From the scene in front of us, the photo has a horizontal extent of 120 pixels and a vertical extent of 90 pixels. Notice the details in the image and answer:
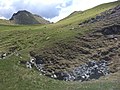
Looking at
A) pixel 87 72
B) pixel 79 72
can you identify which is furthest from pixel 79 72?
pixel 87 72

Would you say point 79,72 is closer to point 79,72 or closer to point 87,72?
point 79,72

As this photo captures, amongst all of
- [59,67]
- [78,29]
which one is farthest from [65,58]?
[78,29]

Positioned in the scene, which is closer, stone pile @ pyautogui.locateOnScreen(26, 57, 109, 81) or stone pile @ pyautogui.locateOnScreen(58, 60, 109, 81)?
stone pile @ pyautogui.locateOnScreen(26, 57, 109, 81)

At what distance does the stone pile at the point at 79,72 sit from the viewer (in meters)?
72.8

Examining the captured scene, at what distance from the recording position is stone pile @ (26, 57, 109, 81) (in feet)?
239

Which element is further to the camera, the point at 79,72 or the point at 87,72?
the point at 79,72

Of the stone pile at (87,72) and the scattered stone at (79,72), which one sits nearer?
the scattered stone at (79,72)

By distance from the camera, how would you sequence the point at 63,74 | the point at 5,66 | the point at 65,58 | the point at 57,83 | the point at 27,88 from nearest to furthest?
the point at 27,88, the point at 57,83, the point at 5,66, the point at 63,74, the point at 65,58

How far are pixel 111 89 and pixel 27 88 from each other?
37.4ft

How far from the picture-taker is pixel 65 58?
80688 mm

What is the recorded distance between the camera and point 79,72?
2953 inches

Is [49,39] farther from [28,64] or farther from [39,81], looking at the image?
[39,81]

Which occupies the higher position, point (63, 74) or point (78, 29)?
point (78, 29)

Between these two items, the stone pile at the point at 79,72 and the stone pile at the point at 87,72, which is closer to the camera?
the stone pile at the point at 79,72
